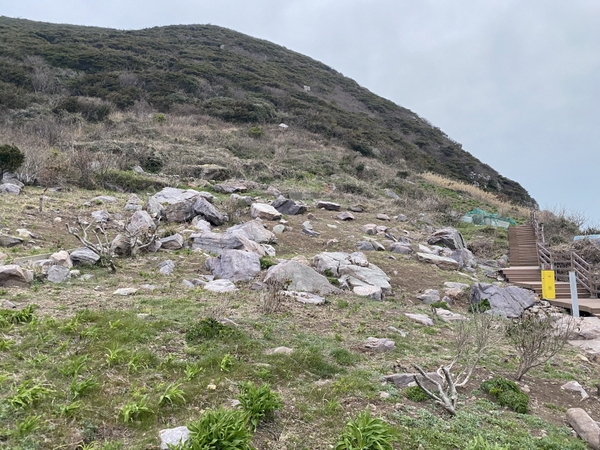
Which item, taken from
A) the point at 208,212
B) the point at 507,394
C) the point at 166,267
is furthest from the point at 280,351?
the point at 208,212

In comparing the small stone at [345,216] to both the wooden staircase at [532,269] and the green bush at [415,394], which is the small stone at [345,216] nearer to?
the wooden staircase at [532,269]

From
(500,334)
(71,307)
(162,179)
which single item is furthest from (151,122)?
(500,334)

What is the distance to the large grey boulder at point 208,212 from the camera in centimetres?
1105

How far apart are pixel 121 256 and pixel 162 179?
8698 mm

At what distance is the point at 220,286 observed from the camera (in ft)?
21.4

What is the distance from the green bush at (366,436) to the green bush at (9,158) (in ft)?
44.4

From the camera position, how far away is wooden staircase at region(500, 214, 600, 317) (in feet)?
30.8

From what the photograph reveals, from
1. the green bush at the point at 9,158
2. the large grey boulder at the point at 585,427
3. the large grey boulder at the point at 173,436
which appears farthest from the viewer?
the green bush at the point at 9,158

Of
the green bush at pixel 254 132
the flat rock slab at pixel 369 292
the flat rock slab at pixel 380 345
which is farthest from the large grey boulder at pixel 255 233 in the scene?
the green bush at pixel 254 132

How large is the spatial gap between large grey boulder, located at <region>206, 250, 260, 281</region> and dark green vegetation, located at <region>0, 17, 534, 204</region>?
1854cm

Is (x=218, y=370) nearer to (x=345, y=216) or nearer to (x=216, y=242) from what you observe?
(x=216, y=242)

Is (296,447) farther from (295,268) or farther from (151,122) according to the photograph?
(151,122)

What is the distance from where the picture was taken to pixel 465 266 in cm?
1164

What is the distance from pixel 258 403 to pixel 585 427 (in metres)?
2.76
